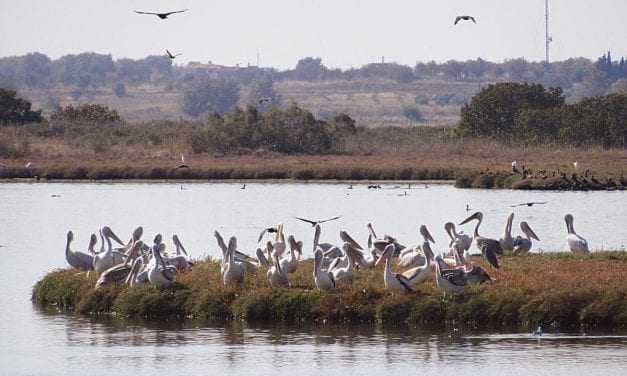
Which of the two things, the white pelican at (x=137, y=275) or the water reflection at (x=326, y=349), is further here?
the white pelican at (x=137, y=275)

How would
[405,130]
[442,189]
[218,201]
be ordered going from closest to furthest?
[218,201]
[442,189]
[405,130]

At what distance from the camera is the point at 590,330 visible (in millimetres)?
19016

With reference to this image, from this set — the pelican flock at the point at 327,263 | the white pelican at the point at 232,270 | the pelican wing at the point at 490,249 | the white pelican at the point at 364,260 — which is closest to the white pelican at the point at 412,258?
the pelican flock at the point at 327,263

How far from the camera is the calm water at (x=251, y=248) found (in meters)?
17.8

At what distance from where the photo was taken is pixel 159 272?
2091 cm

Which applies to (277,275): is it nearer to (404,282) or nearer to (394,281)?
(394,281)

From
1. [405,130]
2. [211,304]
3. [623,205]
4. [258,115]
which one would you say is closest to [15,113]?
[258,115]

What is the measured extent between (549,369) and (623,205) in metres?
27.2

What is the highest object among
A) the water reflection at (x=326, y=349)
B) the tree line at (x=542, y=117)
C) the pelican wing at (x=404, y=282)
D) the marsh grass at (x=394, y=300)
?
the tree line at (x=542, y=117)

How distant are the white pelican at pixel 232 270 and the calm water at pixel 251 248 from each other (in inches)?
40.7

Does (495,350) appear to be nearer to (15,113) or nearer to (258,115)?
(258,115)

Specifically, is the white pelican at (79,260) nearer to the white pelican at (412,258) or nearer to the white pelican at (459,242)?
the white pelican at (412,258)

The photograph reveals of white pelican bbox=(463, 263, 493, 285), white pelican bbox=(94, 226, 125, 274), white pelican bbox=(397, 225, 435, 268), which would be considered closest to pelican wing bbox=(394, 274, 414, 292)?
white pelican bbox=(463, 263, 493, 285)

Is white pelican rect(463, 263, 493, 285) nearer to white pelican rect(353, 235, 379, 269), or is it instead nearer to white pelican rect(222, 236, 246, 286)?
white pelican rect(353, 235, 379, 269)
